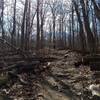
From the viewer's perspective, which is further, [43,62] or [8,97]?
[43,62]

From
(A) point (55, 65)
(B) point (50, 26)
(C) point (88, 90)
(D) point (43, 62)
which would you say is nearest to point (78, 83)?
(C) point (88, 90)

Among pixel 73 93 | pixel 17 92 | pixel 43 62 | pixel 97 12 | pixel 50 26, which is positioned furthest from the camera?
pixel 50 26

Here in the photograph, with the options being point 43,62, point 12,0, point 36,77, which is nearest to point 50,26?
point 12,0

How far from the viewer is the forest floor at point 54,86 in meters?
8.20

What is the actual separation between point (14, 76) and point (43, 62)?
3.88m

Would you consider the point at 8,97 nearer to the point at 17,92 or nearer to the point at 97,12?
the point at 17,92

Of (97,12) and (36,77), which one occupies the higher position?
(97,12)

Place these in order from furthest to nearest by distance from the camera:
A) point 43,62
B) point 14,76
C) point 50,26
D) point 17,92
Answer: point 50,26
point 43,62
point 14,76
point 17,92

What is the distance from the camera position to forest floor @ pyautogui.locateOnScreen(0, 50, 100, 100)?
8.20 m

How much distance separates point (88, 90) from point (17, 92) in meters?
2.84

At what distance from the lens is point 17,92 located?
29.6ft

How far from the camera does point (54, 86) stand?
9430mm

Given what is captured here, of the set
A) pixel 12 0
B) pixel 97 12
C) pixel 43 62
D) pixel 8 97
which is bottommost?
pixel 8 97

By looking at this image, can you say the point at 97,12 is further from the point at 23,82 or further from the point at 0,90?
the point at 0,90
